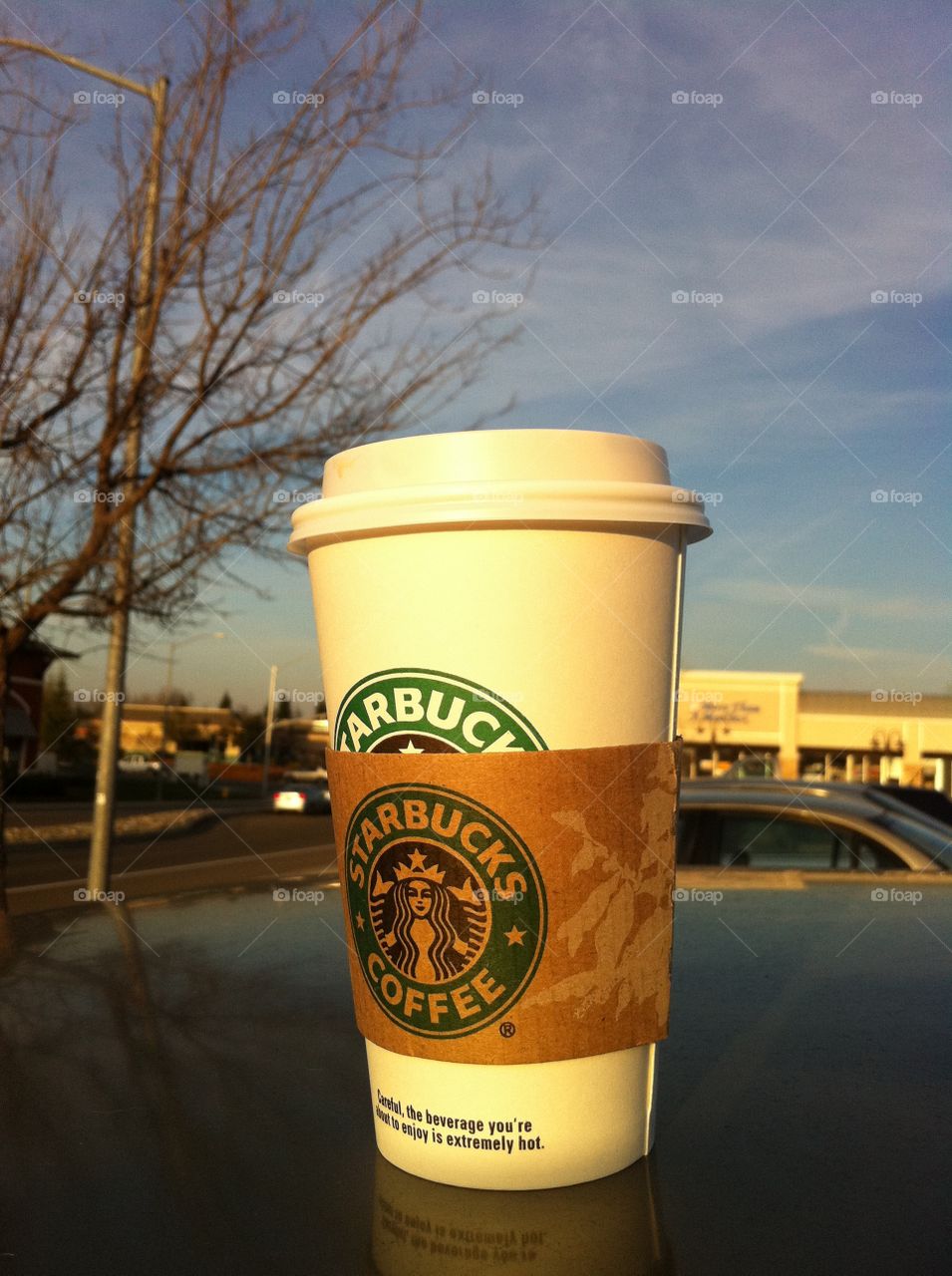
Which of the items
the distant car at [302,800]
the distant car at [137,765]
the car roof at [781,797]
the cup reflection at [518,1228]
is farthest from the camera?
the distant car at [137,765]

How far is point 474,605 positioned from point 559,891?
1.33ft

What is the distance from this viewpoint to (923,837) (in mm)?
5066

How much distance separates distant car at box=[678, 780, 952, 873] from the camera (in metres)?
5.01

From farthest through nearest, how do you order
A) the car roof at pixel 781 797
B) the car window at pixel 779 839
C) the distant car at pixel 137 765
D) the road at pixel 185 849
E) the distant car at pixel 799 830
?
the distant car at pixel 137 765 < the road at pixel 185 849 < the car window at pixel 779 839 < the car roof at pixel 781 797 < the distant car at pixel 799 830

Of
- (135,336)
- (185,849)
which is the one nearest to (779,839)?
(135,336)

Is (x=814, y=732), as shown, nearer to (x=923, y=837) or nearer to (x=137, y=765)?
(x=137, y=765)

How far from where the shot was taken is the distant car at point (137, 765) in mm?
62472

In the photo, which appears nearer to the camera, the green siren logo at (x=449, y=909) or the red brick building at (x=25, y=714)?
the green siren logo at (x=449, y=909)

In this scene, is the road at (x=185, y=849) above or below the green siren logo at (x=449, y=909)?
below

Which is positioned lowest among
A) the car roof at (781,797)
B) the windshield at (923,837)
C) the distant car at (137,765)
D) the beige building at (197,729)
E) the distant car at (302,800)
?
the distant car at (137,765)

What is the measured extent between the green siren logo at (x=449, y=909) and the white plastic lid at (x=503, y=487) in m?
0.39

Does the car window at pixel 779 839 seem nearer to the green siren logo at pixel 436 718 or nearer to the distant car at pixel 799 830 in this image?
the distant car at pixel 799 830

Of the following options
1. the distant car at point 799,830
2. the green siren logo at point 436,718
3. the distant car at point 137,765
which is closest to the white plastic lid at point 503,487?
the green siren logo at point 436,718

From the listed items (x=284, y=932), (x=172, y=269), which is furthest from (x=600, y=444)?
(x=172, y=269)
